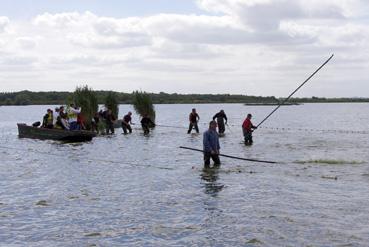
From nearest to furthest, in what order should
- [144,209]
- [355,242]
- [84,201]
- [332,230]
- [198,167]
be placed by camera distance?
[355,242] < [332,230] < [144,209] < [84,201] < [198,167]

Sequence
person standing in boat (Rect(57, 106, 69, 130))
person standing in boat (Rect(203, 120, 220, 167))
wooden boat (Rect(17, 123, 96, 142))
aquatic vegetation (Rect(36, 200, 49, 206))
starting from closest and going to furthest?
aquatic vegetation (Rect(36, 200, 49, 206))
person standing in boat (Rect(203, 120, 220, 167))
wooden boat (Rect(17, 123, 96, 142))
person standing in boat (Rect(57, 106, 69, 130))

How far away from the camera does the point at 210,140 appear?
64.0ft

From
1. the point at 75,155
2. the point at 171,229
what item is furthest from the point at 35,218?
the point at 75,155

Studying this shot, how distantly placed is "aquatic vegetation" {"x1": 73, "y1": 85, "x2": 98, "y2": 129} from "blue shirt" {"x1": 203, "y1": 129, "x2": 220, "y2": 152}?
74.4ft

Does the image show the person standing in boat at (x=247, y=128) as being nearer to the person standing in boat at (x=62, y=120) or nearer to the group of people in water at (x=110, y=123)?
the group of people in water at (x=110, y=123)

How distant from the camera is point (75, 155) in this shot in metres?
26.1

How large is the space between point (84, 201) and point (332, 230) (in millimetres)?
6492

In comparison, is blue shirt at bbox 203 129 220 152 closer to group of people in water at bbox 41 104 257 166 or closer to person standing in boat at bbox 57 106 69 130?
group of people in water at bbox 41 104 257 166

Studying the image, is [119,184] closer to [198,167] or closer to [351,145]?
[198,167]

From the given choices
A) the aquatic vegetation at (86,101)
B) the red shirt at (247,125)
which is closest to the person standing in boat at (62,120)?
the aquatic vegetation at (86,101)

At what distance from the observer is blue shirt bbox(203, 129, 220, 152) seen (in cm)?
1941

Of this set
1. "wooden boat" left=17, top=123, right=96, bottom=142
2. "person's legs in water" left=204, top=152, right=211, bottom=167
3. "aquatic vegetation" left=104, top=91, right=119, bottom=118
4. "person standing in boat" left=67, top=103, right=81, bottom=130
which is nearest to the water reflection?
"person's legs in water" left=204, top=152, right=211, bottom=167

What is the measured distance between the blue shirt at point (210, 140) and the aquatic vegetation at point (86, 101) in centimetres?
2267

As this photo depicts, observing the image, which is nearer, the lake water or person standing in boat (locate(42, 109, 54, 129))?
the lake water
